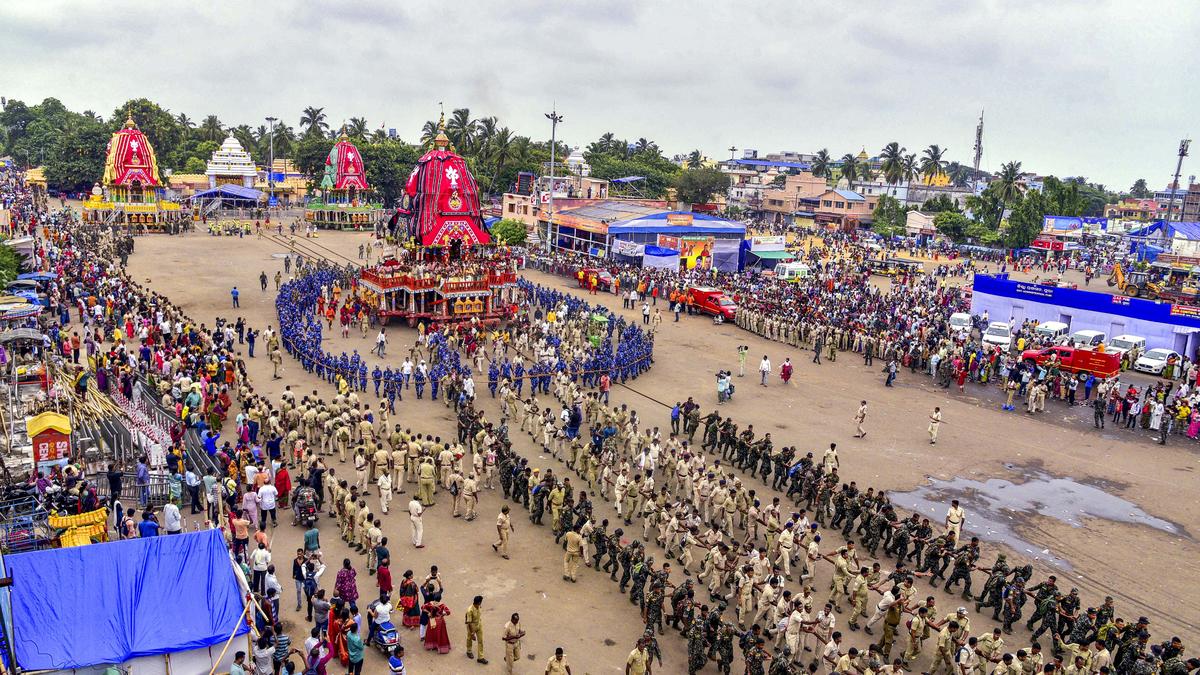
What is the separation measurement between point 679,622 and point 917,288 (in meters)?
40.3

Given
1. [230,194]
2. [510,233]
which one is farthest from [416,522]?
[230,194]

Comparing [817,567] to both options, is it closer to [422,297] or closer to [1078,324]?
[422,297]

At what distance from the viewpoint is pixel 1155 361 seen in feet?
109

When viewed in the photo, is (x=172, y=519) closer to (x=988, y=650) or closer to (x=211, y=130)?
(x=988, y=650)

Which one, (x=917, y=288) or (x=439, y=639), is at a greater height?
(x=917, y=288)

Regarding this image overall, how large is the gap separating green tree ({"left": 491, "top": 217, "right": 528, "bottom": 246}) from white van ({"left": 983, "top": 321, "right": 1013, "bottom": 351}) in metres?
32.1

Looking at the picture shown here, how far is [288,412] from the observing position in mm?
20953

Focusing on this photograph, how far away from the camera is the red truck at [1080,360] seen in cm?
3123

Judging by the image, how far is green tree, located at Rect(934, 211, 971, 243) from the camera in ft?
252

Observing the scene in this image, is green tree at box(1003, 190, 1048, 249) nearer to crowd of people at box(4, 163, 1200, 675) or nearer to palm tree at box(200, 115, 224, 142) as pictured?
crowd of people at box(4, 163, 1200, 675)

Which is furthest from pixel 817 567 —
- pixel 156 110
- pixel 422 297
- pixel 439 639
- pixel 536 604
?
pixel 156 110

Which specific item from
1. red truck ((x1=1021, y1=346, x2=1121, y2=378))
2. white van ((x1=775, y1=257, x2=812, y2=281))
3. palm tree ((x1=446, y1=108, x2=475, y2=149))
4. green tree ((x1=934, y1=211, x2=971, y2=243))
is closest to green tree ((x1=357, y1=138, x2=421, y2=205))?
palm tree ((x1=446, y1=108, x2=475, y2=149))

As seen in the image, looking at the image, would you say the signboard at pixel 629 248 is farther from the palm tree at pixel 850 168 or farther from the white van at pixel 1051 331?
the palm tree at pixel 850 168

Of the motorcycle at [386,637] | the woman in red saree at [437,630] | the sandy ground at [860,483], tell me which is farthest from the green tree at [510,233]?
the motorcycle at [386,637]
